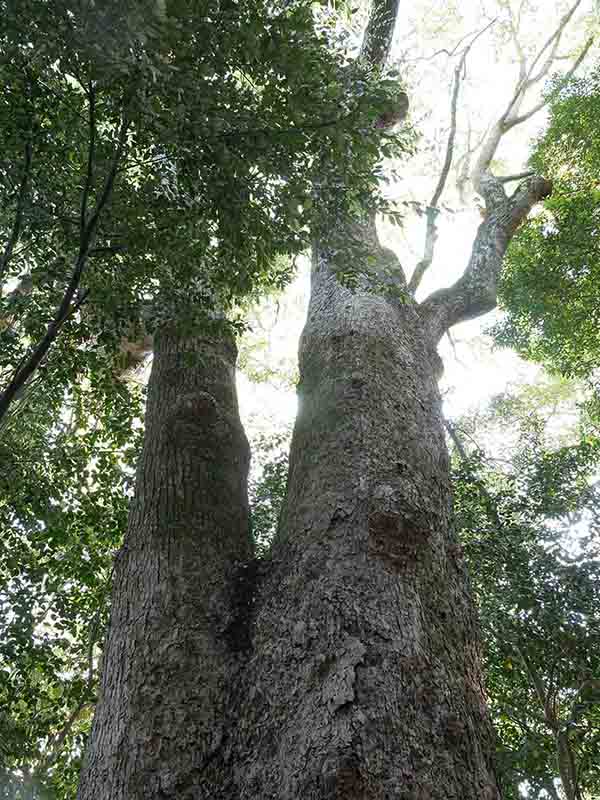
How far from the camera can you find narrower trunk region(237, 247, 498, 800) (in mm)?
1632

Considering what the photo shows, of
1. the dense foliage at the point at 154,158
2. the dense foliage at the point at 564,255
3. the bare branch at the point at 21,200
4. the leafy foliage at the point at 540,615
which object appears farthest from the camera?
the dense foliage at the point at 564,255

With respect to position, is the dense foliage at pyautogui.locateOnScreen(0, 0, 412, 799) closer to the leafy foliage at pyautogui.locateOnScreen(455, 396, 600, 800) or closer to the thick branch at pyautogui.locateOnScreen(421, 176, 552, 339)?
the thick branch at pyautogui.locateOnScreen(421, 176, 552, 339)

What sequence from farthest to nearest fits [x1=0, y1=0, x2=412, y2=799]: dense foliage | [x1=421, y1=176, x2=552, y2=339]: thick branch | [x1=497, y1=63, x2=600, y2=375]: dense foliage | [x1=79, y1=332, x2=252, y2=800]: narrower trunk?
[x1=497, y1=63, x2=600, y2=375]: dense foliage
[x1=421, y1=176, x2=552, y2=339]: thick branch
[x1=0, y1=0, x2=412, y2=799]: dense foliage
[x1=79, y1=332, x2=252, y2=800]: narrower trunk

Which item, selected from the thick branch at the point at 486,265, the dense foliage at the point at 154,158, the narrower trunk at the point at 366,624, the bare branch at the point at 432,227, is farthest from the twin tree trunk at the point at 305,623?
the bare branch at the point at 432,227

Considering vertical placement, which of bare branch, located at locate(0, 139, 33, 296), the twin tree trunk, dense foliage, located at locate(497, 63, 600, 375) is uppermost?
dense foliage, located at locate(497, 63, 600, 375)

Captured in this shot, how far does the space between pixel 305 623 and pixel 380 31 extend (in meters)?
5.84

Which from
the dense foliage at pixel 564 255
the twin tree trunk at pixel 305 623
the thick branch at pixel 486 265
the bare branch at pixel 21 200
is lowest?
the twin tree trunk at pixel 305 623

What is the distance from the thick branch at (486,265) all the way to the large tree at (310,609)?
135 centimetres

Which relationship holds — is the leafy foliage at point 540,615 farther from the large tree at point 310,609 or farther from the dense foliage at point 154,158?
the dense foliage at point 154,158

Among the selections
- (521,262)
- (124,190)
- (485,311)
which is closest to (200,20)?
(124,190)

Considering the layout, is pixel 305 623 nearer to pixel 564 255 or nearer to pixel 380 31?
pixel 380 31

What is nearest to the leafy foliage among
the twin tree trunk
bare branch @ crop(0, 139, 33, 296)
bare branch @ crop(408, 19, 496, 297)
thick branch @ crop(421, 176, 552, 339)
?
thick branch @ crop(421, 176, 552, 339)

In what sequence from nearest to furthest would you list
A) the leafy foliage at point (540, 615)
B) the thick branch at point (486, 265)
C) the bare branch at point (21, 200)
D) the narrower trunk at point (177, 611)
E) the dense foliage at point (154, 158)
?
the narrower trunk at point (177, 611)
the dense foliage at point (154, 158)
the bare branch at point (21, 200)
the leafy foliage at point (540, 615)
the thick branch at point (486, 265)

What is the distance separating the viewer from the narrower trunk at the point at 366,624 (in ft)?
5.35
